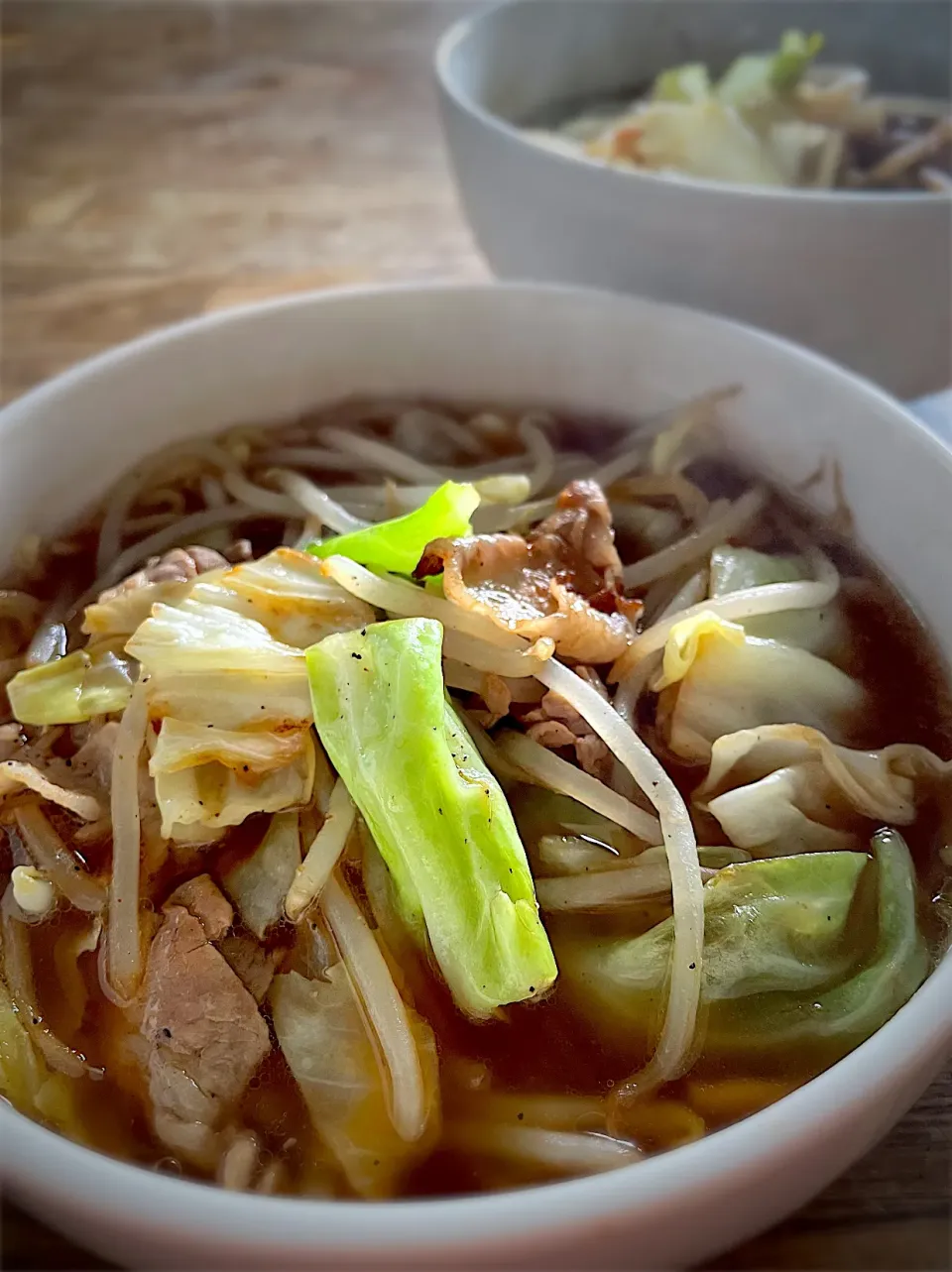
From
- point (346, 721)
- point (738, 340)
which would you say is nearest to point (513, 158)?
point (738, 340)

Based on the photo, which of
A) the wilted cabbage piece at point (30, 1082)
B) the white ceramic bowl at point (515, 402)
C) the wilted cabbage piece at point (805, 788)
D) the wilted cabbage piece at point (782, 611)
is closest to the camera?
the white ceramic bowl at point (515, 402)

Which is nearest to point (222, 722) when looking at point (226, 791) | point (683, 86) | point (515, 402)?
point (226, 791)

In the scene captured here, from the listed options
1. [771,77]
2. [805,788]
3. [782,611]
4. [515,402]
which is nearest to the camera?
[805,788]

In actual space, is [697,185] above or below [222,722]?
above

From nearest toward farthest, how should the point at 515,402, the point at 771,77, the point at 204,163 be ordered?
1. the point at 515,402
2. the point at 771,77
3. the point at 204,163

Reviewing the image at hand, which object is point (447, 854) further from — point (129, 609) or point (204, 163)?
point (204, 163)

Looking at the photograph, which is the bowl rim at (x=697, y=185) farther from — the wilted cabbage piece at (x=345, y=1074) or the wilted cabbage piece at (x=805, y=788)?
the wilted cabbage piece at (x=345, y=1074)

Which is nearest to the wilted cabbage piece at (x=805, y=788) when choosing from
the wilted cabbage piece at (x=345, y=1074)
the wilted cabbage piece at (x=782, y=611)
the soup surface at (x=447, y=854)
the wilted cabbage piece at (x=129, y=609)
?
the soup surface at (x=447, y=854)

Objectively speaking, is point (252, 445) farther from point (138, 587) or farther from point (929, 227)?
point (929, 227)
